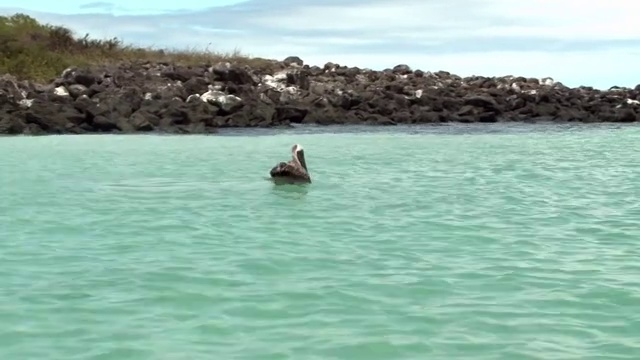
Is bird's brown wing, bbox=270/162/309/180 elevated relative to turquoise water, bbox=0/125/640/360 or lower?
elevated

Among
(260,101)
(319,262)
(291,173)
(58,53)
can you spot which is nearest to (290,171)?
(291,173)

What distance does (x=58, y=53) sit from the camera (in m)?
40.8

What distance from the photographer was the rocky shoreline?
2766 centimetres

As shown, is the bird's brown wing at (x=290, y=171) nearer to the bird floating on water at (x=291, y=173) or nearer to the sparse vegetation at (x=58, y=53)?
the bird floating on water at (x=291, y=173)

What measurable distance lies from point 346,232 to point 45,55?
98.9 ft

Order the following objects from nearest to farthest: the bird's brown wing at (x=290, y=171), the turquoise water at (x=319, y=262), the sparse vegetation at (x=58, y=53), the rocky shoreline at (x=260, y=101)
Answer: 1. the turquoise water at (x=319, y=262)
2. the bird's brown wing at (x=290, y=171)
3. the rocky shoreline at (x=260, y=101)
4. the sparse vegetation at (x=58, y=53)

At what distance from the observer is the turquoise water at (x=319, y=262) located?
6.83 meters

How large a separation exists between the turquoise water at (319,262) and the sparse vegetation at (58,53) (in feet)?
64.0

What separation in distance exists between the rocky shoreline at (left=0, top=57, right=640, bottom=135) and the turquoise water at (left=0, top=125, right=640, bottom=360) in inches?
348

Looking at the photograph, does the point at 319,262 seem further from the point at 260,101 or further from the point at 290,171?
the point at 260,101

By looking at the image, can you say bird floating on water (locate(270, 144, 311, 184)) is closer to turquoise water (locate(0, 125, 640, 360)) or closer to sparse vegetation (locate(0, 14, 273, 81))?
turquoise water (locate(0, 125, 640, 360))

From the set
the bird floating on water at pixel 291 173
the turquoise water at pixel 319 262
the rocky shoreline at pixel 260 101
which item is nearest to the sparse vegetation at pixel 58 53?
the rocky shoreline at pixel 260 101

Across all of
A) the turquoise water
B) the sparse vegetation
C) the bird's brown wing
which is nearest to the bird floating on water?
the bird's brown wing

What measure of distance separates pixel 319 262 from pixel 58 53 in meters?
33.7
